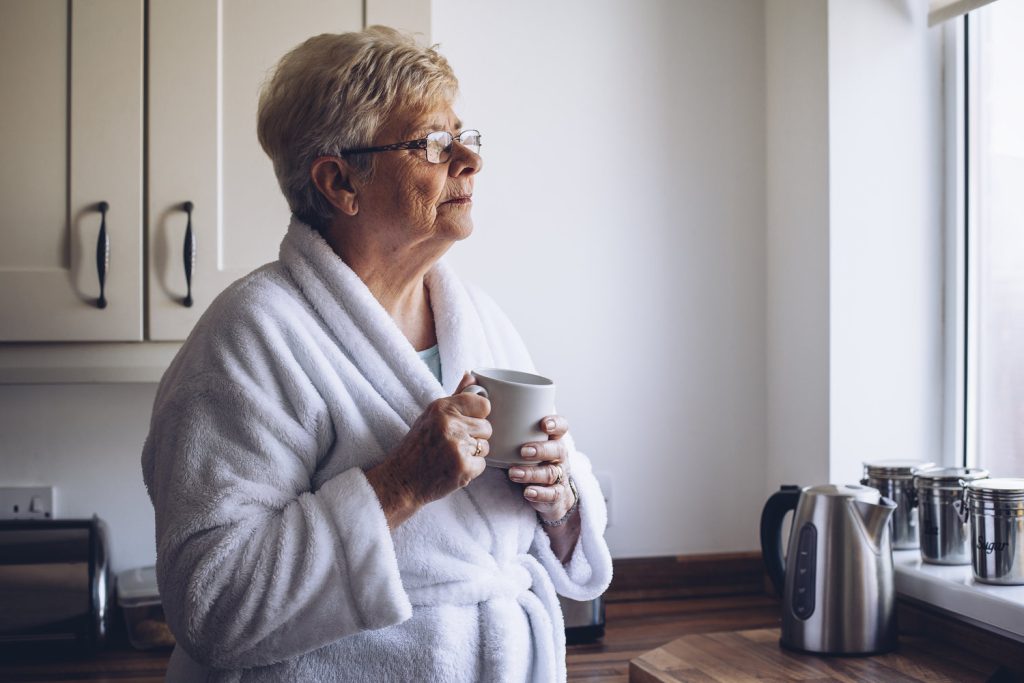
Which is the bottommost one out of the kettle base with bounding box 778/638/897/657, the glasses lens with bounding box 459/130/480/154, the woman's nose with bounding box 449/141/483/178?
the kettle base with bounding box 778/638/897/657

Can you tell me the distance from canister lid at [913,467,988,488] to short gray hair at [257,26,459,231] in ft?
3.26

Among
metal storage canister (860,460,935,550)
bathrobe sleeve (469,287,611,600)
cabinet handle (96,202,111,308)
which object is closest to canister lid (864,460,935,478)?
metal storage canister (860,460,935,550)

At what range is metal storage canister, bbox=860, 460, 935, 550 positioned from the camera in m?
1.67

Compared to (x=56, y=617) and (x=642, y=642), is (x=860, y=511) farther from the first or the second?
(x=56, y=617)

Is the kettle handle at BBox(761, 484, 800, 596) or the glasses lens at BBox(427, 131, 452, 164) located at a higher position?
the glasses lens at BBox(427, 131, 452, 164)

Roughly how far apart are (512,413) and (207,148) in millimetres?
802

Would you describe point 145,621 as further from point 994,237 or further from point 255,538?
point 994,237

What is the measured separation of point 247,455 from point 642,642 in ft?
3.30

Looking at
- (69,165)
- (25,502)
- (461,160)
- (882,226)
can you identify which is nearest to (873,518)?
(882,226)

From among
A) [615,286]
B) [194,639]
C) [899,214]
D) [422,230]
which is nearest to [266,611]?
[194,639]

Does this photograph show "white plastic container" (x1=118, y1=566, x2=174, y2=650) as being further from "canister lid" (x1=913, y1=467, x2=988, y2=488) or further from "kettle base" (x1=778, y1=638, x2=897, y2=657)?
"canister lid" (x1=913, y1=467, x2=988, y2=488)

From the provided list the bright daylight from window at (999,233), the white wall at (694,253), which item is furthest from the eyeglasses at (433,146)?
the bright daylight from window at (999,233)

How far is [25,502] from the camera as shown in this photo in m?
1.82

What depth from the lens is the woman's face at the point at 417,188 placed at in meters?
1.15
